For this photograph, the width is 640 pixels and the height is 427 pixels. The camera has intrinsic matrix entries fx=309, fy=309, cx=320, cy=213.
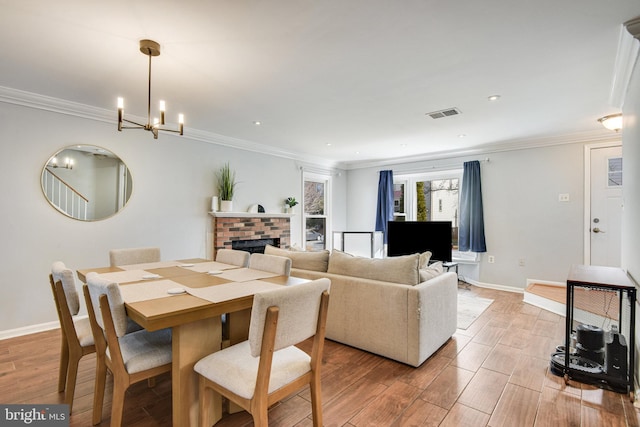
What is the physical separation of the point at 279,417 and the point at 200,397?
22.4 inches

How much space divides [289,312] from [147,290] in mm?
958

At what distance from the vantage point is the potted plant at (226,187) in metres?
4.59

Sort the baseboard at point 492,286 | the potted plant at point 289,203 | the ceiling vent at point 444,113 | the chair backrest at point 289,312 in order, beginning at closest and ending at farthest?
the chair backrest at point 289,312 → the ceiling vent at point 444,113 → the baseboard at point 492,286 → the potted plant at point 289,203

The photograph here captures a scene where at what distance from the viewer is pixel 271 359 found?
52.1 inches

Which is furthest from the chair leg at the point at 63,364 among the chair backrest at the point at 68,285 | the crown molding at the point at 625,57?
the crown molding at the point at 625,57

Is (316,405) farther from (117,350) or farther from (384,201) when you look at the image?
(384,201)

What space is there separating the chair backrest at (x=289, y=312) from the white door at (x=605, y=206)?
190 inches

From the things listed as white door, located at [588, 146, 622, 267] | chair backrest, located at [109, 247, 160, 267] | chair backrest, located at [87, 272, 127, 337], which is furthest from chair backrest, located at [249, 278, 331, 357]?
white door, located at [588, 146, 622, 267]

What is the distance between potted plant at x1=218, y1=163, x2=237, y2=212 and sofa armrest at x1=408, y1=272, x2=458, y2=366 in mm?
3094

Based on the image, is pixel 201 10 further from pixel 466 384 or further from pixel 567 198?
pixel 567 198

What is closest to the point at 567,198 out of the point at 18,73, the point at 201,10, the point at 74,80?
the point at 201,10

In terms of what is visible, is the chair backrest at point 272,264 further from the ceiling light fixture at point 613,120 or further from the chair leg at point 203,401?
the ceiling light fixture at point 613,120

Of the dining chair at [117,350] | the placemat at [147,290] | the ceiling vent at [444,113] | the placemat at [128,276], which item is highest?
the ceiling vent at [444,113]

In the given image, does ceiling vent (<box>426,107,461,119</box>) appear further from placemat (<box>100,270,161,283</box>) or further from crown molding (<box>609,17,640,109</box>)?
placemat (<box>100,270,161,283</box>)
